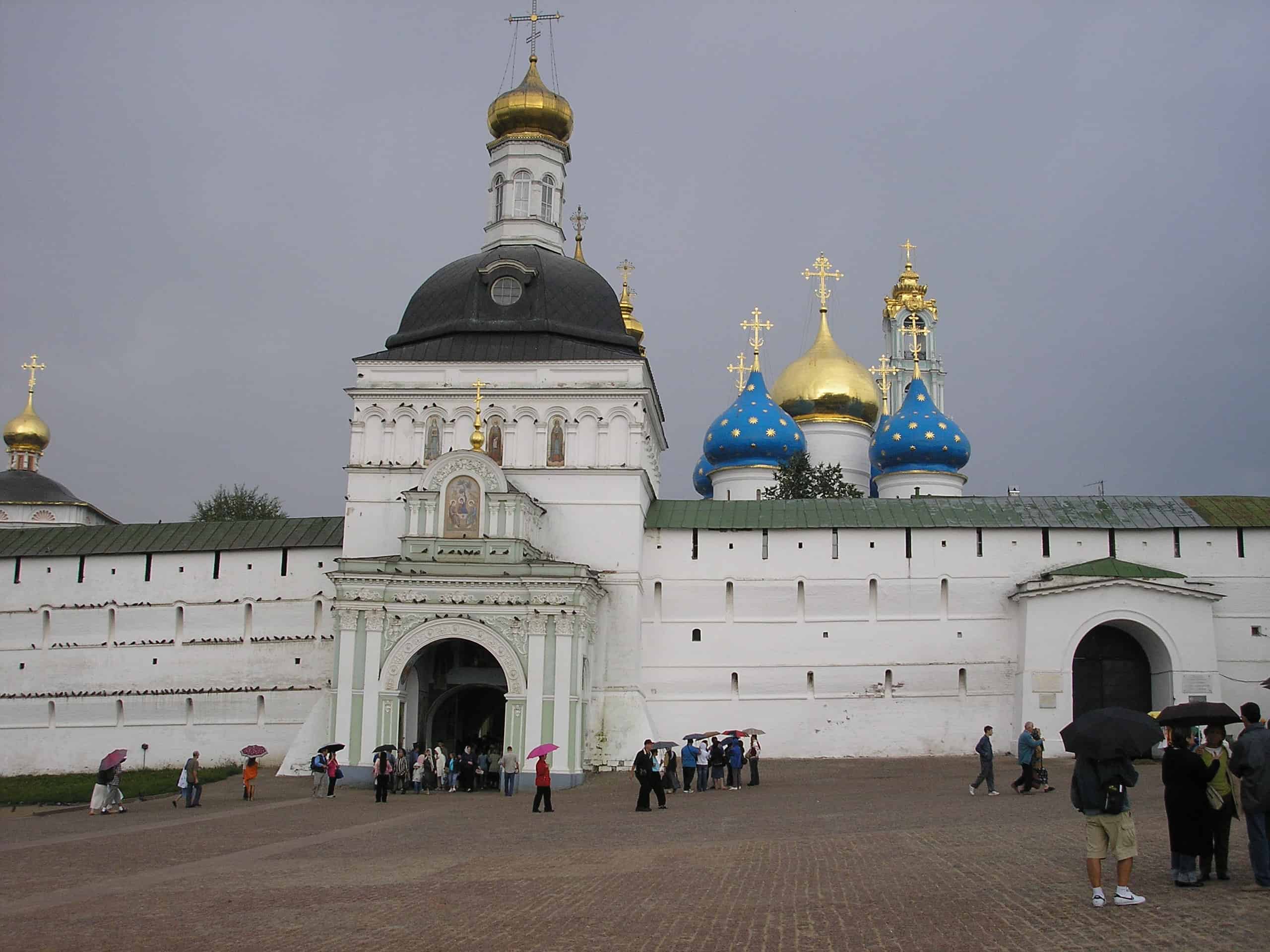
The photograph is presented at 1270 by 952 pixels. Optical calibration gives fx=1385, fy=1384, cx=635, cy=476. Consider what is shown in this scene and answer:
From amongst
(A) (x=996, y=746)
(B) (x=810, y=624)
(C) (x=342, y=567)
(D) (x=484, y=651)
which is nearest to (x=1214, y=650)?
(A) (x=996, y=746)

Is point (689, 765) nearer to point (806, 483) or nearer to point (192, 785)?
point (192, 785)

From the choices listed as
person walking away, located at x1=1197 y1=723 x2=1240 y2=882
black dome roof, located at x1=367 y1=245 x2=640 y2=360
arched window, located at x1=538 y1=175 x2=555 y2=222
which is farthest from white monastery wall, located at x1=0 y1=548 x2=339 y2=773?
person walking away, located at x1=1197 y1=723 x2=1240 y2=882

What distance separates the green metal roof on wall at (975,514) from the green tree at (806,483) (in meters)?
6.53

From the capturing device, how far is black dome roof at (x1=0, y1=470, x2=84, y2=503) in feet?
152

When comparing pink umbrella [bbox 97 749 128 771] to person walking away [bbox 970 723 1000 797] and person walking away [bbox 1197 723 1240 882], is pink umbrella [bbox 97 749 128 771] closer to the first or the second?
person walking away [bbox 970 723 1000 797]

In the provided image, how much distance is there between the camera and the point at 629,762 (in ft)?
96.0

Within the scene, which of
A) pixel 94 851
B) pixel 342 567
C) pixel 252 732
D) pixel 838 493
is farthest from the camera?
pixel 838 493

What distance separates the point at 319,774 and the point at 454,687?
4871mm

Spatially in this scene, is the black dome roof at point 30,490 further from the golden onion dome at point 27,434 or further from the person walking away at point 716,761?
the person walking away at point 716,761

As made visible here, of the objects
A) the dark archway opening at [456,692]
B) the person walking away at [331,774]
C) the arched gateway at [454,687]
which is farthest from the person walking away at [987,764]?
the person walking away at [331,774]

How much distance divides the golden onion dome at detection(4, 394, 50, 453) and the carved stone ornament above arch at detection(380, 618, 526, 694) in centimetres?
2676

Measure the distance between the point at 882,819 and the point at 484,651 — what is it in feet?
48.1

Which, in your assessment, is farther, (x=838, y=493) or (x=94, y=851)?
(x=838, y=493)

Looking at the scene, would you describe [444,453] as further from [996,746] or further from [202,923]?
[202,923]
